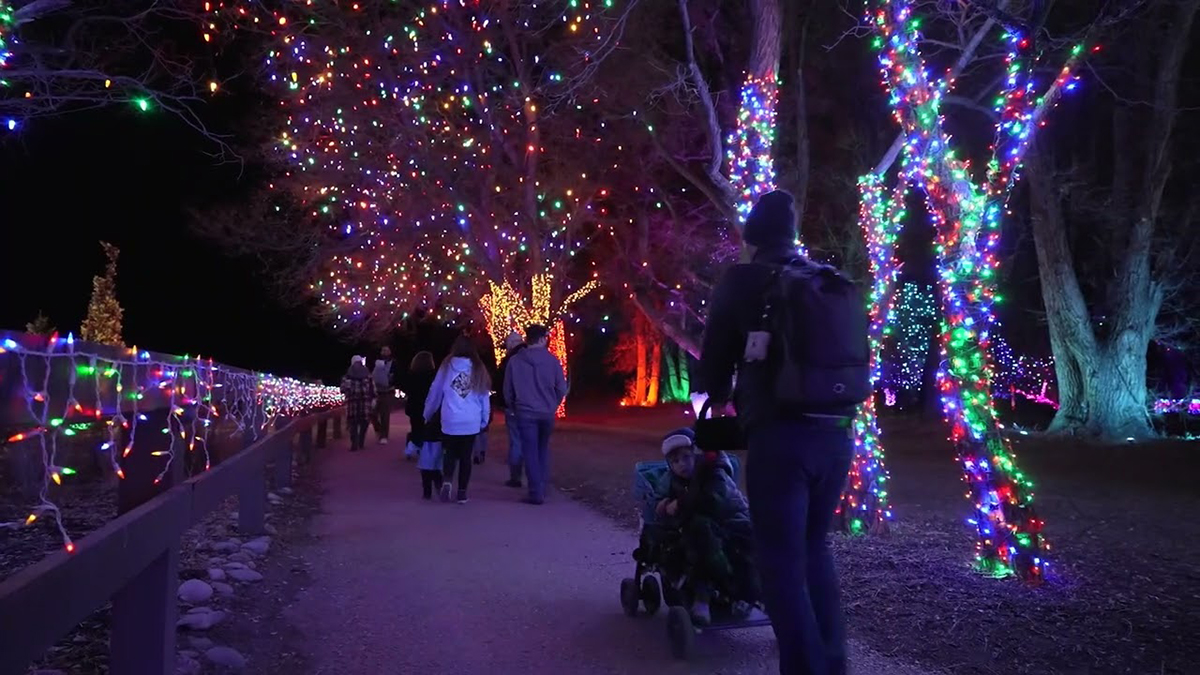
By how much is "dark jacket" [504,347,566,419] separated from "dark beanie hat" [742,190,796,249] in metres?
6.73

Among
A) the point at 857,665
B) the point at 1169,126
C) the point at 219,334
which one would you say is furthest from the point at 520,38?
the point at 219,334

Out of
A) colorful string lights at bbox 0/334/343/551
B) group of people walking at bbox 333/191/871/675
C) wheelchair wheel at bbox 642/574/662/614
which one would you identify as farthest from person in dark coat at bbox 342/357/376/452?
group of people walking at bbox 333/191/871/675

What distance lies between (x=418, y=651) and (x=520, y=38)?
60.8 ft

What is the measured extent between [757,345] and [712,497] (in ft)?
6.36

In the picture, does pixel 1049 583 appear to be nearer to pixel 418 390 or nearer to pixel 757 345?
pixel 757 345

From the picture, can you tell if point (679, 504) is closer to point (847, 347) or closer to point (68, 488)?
point (847, 347)

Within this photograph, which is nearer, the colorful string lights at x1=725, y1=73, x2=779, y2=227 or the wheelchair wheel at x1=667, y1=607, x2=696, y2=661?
the wheelchair wheel at x1=667, y1=607, x2=696, y2=661

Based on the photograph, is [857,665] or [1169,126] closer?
[857,665]

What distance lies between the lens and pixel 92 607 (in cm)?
290

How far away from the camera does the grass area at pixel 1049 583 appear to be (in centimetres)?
489

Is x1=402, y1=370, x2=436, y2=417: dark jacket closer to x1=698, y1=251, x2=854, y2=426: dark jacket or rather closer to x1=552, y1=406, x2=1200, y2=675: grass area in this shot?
x1=552, y1=406, x2=1200, y2=675: grass area

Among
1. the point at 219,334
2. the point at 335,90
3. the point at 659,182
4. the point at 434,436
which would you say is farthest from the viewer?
the point at 219,334

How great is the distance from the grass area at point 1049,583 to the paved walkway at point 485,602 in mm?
613

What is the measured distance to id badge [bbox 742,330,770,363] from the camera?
344 centimetres
